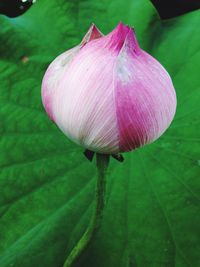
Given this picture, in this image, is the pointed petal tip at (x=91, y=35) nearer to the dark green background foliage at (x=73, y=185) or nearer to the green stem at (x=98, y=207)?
the green stem at (x=98, y=207)

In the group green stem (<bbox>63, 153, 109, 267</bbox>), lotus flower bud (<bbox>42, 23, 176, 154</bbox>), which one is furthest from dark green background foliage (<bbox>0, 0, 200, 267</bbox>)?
lotus flower bud (<bbox>42, 23, 176, 154</bbox>)

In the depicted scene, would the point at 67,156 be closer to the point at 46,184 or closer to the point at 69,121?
the point at 46,184

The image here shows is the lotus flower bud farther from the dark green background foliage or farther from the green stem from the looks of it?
the dark green background foliage

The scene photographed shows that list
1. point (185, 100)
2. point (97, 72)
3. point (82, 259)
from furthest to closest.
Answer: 1. point (185, 100)
2. point (82, 259)
3. point (97, 72)

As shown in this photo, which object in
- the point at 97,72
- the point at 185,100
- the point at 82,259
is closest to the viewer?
the point at 97,72

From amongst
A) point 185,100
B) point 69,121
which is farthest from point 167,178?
point 69,121

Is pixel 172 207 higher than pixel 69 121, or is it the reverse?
pixel 69 121

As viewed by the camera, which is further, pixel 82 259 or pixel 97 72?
pixel 82 259
